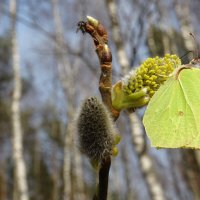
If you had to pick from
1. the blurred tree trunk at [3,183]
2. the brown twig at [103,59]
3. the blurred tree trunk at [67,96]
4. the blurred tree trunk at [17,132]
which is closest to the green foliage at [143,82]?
the brown twig at [103,59]

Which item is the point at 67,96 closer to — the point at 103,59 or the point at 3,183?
the point at 3,183

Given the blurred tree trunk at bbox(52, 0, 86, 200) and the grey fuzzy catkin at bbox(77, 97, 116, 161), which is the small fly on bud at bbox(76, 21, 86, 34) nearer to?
the grey fuzzy catkin at bbox(77, 97, 116, 161)

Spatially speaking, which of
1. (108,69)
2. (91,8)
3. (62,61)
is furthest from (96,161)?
(91,8)

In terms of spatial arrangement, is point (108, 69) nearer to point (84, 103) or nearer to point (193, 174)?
point (84, 103)

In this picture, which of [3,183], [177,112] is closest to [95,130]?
[177,112]

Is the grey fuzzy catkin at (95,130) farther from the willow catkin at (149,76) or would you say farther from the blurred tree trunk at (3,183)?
the blurred tree trunk at (3,183)
